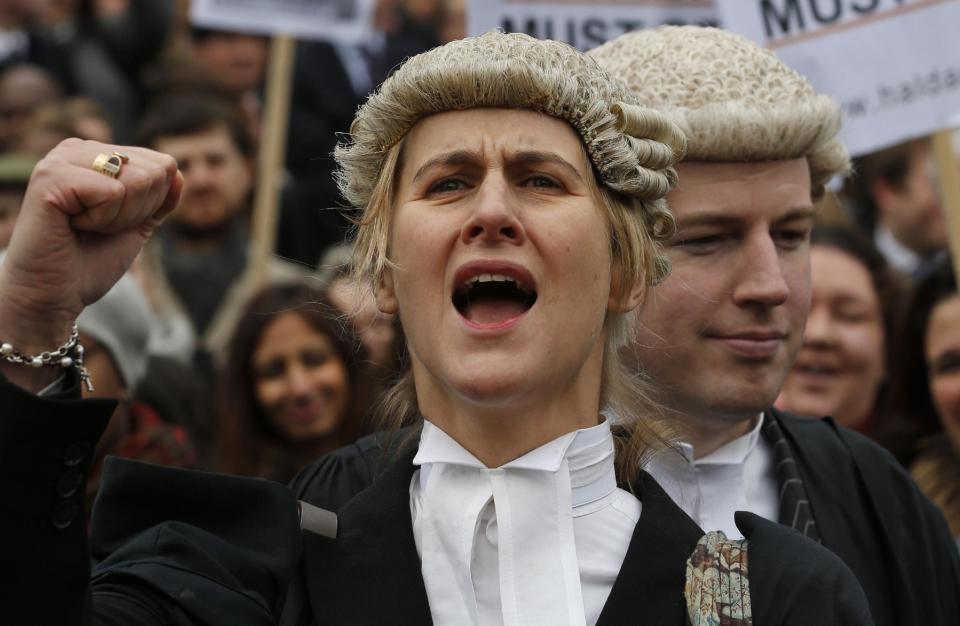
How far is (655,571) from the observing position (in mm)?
2525

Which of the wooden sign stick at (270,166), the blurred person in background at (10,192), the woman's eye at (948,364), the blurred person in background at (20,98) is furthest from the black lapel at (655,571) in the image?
the blurred person in background at (20,98)

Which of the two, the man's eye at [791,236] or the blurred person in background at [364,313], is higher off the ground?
the man's eye at [791,236]

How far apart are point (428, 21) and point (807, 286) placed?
6225 millimetres

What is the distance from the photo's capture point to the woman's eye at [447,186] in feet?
8.69

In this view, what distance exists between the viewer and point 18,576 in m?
2.12

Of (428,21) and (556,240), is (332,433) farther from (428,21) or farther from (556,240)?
(428,21)

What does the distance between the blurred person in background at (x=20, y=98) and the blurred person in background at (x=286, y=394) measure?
3.08m

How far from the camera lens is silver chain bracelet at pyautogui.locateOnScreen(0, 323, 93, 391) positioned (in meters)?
2.20

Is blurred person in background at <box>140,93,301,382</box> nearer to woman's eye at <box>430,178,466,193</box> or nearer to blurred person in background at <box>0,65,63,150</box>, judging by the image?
blurred person in background at <box>0,65,63,150</box>

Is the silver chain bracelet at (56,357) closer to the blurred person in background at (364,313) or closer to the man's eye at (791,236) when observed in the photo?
the blurred person in background at (364,313)

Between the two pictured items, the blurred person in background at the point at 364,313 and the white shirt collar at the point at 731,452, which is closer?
the blurred person in background at the point at 364,313

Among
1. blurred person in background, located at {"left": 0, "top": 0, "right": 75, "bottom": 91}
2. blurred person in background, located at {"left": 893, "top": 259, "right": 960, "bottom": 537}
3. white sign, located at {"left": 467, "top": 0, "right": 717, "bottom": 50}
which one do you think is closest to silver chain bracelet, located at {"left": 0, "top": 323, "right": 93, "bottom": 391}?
white sign, located at {"left": 467, "top": 0, "right": 717, "bottom": 50}

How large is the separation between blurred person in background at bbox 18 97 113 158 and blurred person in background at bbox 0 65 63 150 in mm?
528

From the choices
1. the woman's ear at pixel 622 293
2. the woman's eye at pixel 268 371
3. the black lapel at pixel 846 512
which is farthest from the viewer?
the woman's eye at pixel 268 371
